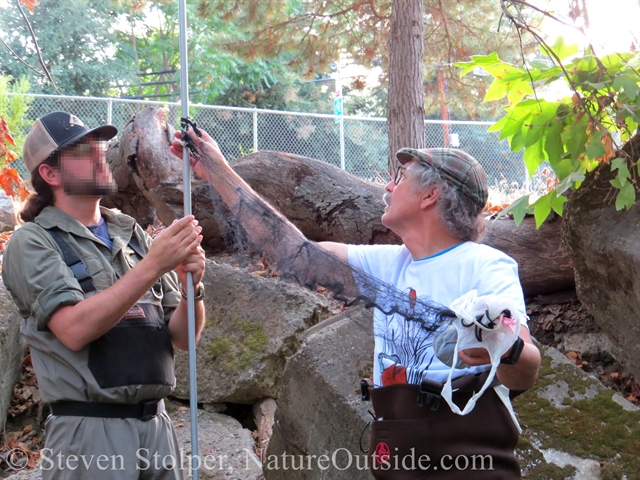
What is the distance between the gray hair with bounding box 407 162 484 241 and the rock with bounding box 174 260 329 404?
2.38 metres

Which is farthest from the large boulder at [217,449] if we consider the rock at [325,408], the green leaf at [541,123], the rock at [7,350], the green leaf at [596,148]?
the green leaf at [596,148]

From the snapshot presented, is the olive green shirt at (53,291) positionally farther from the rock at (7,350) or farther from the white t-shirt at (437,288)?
the rock at (7,350)

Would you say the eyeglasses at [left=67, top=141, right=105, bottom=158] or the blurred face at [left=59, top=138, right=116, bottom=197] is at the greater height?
the eyeglasses at [left=67, top=141, right=105, bottom=158]

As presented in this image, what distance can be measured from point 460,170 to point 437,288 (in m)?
0.43

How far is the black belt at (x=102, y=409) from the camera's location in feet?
7.06

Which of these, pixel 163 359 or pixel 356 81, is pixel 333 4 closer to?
pixel 356 81

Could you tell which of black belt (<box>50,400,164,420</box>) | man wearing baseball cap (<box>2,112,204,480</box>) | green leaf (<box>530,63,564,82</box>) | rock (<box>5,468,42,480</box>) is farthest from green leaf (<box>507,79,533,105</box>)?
rock (<box>5,468,42,480</box>)

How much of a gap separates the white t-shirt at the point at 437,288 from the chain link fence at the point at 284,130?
10234mm

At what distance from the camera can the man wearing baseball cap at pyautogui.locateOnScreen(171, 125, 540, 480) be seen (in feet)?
6.19

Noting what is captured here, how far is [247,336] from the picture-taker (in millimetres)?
4391

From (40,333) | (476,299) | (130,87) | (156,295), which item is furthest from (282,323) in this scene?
(130,87)

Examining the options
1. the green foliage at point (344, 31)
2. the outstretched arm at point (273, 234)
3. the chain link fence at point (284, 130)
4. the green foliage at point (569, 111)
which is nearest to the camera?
the outstretched arm at point (273, 234)

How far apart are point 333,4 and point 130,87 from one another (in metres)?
14.7

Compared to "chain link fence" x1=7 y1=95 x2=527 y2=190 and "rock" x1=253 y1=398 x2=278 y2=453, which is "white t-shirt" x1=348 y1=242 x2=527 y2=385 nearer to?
"rock" x1=253 y1=398 x2=278 y2=453
